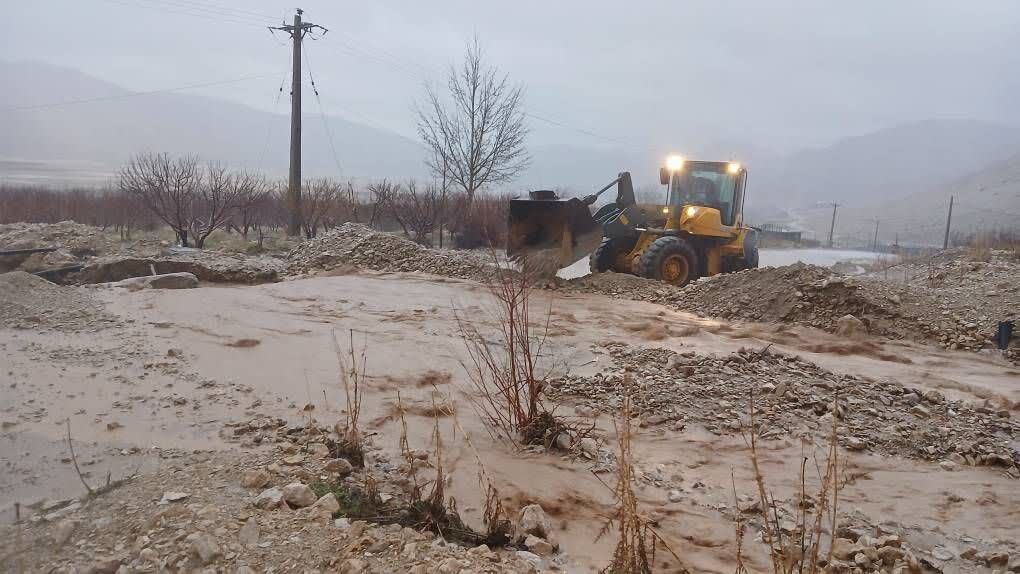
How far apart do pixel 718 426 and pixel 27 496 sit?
4194 millimetres

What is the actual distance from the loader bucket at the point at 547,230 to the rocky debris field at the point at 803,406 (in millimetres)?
4667

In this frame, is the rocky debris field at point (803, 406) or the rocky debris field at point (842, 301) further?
the rocky debris field at point (842, 301)

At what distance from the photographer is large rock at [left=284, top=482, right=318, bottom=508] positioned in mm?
3068

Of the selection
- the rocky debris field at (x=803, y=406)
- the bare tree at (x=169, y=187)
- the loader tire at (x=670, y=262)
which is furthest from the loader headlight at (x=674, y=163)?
the bare tree at (x=169, y=187)

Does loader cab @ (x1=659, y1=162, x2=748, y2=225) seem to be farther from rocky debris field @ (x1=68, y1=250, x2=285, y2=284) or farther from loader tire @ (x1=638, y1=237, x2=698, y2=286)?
rocky debris field @ (x1=68, y1=250, x2=285, y2=284)

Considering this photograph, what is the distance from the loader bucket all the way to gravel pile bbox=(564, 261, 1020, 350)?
0.63 m

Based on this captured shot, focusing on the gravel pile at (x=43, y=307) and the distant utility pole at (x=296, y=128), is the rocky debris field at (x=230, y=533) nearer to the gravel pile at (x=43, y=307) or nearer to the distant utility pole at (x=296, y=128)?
the gravel pile at (x=43, y=307)

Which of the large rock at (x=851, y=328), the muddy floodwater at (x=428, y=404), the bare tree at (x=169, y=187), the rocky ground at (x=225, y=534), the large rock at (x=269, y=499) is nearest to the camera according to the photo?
the rocky ground at (x=225, y=534)

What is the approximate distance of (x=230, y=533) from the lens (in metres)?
2.73

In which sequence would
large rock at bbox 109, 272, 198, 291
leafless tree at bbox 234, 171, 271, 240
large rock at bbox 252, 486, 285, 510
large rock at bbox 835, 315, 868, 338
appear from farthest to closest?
leafless tree at bbox 234, 171, 271, 240, large rock at bbox 109, 272, 198, 291, large rock at bbox 835, 315, 868, 338, large rock at bbox 252, 486, 285, 510

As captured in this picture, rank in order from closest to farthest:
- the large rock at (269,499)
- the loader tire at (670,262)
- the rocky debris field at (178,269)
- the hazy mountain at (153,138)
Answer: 1. the large rock at (269,499)
2. the rocky debris field at (178,269)
3. the loader tire at (670,262)
4. the hazy mountain at (153,138)

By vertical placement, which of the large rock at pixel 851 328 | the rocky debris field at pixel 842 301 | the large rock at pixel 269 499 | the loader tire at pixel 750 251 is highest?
the loader tire at pixel 750 251

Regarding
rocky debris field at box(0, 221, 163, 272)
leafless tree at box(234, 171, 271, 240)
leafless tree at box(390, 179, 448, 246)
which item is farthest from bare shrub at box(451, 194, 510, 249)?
rocky debris field at box(0, 221, 163, 272)

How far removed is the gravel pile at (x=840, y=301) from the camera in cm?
823
